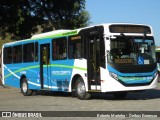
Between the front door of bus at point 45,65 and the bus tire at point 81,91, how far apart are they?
2.79m

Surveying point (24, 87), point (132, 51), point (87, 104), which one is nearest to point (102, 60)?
point (132, 51)

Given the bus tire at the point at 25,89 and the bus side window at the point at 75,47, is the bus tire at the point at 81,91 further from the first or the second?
the bus tire at the point at 25,89

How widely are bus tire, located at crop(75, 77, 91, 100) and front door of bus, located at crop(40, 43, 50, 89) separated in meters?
2.79

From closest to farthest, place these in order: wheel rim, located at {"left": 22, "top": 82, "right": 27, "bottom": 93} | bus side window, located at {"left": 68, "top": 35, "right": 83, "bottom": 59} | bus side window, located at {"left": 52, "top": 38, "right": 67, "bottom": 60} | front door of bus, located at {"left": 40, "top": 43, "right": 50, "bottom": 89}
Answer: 1. bus side window, located at {"left": 68, "top": 35, "right": 83, "bottom": 59}
2. bus side window, located at {"left": 52, "top": 38, "right": 67, "bottom": 60}
3. front door of bus, located at {"left": 40, "top": 43, "right": 50, "bottom": 89}
4. wheel rim, located at {"left": 22, "top": 82, "right": 27, "bottom": 93}

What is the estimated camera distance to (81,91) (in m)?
18.8

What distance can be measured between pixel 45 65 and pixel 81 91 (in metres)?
3.64

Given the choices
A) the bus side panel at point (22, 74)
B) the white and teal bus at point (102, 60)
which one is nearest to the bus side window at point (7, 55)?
the bus side panel at point (22, 74)

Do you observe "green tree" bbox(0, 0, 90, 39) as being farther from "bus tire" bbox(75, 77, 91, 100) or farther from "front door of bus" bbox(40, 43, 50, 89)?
"bus tire" bbox(75, 77, 91, 100)

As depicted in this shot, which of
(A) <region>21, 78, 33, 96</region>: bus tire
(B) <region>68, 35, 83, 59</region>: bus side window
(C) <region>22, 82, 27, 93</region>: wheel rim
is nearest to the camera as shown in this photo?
(B) <region>68, 35, 83, 59</region>: bus side window

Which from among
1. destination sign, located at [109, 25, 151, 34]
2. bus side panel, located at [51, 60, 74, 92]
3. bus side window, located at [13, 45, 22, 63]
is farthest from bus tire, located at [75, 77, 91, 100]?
bus side window, located at [13, 45, 22, 63]

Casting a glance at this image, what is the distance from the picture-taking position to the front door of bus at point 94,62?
17953mm

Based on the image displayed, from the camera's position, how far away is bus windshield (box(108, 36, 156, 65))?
57.2 feet

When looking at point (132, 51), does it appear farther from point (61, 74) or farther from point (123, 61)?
point (61, 74)

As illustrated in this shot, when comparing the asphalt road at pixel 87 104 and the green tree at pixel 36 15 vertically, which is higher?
the green tree at pixel 36 15
